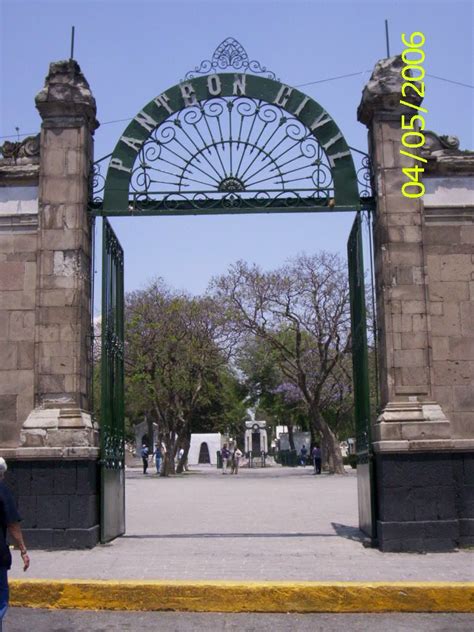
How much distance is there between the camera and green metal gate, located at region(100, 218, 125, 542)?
34.7 ft

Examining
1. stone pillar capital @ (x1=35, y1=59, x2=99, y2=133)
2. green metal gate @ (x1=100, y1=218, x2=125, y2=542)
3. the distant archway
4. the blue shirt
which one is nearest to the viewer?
the blue shirt

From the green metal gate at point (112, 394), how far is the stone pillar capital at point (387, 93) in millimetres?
3774

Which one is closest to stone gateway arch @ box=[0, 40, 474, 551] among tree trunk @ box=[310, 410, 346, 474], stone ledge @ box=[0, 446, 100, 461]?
stone ledge @ box=[0, 446, 100, 461]

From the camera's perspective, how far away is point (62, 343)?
10445 mm

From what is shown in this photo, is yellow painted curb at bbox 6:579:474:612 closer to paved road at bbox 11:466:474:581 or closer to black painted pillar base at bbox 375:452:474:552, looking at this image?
paved road at bbox 11:466:474:581

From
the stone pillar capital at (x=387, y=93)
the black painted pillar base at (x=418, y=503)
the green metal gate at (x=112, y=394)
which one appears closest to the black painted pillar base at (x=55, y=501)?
the green metal gate at (x=112, y=394)

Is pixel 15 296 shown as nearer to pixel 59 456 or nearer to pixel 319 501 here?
pixel 59 456

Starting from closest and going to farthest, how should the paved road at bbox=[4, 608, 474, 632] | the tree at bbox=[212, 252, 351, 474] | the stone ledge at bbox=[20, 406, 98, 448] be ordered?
1. the paved road at bbox=[4, 608, 474, 632]
2. the stone ledge at bbox=[20, 406, 98, 448]
3. the tree at bbox=[212, 252, 351, 474]

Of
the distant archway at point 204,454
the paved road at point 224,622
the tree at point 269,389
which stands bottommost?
the distant archway at point 204,454

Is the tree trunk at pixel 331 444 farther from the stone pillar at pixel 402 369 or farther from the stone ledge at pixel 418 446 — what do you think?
the stone ledge at pixel 418 446

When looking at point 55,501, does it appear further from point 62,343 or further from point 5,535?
point 5,535

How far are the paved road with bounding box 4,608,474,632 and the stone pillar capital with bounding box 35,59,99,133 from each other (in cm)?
631

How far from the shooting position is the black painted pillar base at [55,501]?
9945 mm

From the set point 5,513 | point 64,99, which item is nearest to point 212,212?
point 64,99
